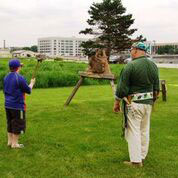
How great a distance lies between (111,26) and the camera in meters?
57.0

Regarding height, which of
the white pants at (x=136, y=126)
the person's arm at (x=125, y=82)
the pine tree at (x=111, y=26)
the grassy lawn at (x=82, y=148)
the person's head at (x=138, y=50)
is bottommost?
the grassy lawn at (x=82, y=148)

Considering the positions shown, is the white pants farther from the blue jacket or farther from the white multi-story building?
the white multi-story building

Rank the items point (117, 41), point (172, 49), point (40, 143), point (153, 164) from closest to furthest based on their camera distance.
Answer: point (153, 164), point (40, 143), point (117, 41), point (172, 49)

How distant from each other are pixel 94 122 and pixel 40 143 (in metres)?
2.24

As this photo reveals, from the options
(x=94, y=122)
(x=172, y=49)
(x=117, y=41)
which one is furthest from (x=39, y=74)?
(x=172, y=49)

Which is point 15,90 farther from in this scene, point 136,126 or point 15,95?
point 136,126

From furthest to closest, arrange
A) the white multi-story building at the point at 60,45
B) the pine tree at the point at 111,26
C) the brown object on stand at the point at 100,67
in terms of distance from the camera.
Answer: the white multi-story building at the point at 60,45
the pine tree at the point at 111,26
the brown object on stand at the point at 100,67

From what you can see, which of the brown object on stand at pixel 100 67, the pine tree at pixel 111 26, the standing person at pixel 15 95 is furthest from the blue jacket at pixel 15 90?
the pine tree at pixel 111 26

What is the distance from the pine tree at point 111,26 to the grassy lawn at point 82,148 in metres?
46.9

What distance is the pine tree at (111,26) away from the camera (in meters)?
56.9

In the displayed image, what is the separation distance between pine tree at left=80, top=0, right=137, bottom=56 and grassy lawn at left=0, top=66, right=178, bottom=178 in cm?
4688

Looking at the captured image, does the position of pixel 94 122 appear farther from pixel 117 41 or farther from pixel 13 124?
pixel 117 41

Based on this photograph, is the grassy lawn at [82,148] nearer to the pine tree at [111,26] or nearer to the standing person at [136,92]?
the standing person at [136,92]

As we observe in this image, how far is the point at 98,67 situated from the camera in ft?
35.4
